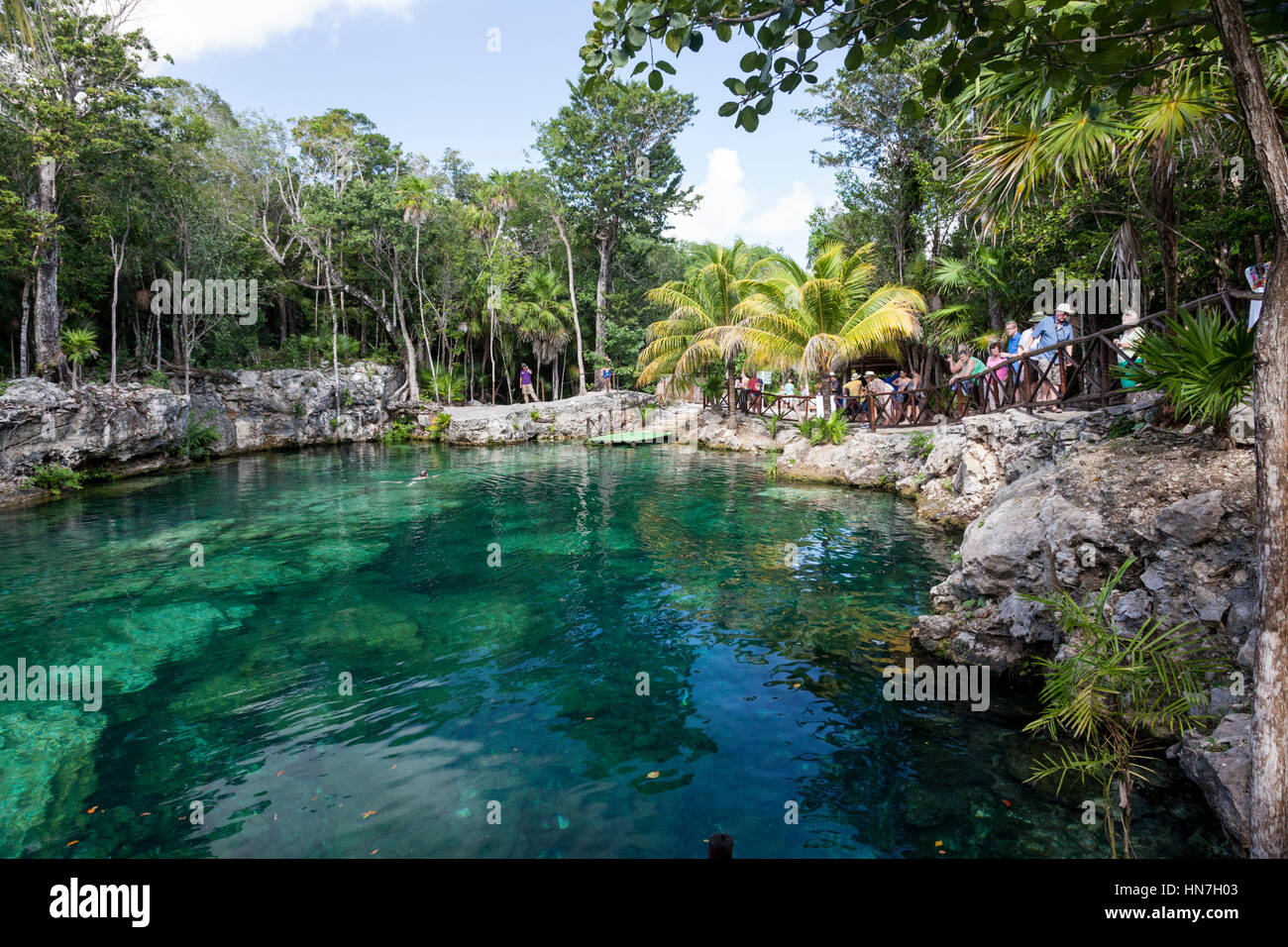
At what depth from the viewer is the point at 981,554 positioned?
6883 millimetres

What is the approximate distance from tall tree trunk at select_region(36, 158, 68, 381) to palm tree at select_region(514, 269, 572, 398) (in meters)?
19.1

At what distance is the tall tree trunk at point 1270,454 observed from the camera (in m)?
2.99

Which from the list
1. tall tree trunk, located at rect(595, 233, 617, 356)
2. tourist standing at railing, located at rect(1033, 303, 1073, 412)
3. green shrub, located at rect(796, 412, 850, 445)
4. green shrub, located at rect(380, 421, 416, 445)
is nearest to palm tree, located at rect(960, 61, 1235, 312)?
tourist standing at railing, located at rect(1033, 303, 1073, 412)

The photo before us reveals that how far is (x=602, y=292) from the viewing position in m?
37.2

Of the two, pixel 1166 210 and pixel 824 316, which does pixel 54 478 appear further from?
pixel 1166 210

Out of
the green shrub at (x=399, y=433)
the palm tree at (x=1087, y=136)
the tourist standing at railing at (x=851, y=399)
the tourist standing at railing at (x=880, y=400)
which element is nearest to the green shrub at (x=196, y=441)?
the green shrub at (x=399, y=433)

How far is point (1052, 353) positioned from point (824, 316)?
9.68 meters

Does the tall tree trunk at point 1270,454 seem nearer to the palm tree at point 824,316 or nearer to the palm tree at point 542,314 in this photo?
the palm tree at point 824,316

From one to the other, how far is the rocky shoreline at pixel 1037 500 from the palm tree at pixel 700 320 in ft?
24.4

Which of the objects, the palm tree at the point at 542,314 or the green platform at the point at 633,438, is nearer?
the green platform at the point at 633,438

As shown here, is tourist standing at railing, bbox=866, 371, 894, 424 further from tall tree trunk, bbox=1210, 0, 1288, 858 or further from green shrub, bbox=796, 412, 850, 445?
tall tree trunk, bbox=1210, 0, 1288, 858

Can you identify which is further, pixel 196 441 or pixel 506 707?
pixel 196 441

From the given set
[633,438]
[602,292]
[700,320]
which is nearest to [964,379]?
[700,320]
